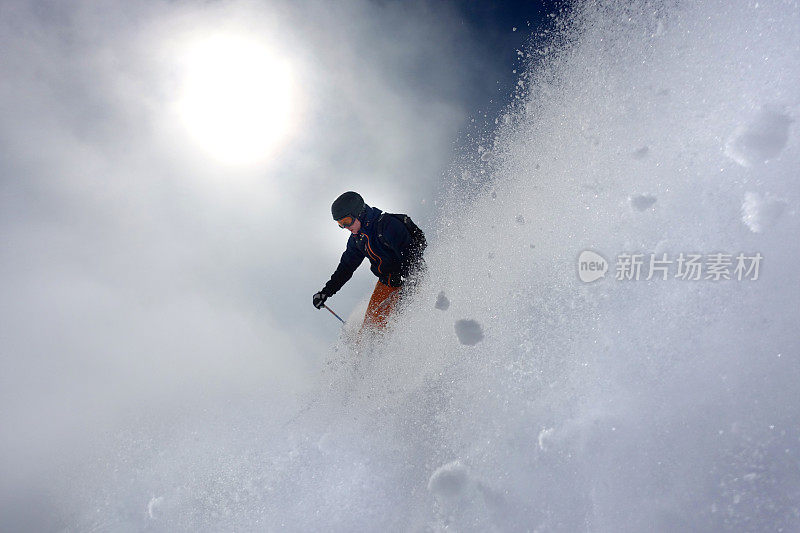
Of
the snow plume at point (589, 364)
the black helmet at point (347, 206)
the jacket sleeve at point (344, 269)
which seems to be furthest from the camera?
the jacket sleeve at point (344, 269)

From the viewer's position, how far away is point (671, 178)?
170 inches

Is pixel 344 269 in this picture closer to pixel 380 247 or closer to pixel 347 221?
pixel 380 247

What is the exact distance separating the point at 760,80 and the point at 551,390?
14.2ft

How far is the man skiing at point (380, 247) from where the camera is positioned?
4.23 metres

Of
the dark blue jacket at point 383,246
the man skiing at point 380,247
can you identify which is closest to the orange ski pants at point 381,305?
the man skiing at point 380,247

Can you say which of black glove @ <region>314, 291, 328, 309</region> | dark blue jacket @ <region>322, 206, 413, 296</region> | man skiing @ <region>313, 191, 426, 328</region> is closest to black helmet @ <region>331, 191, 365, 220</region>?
man skiing @ <region>313, 191, 426, 328</region>

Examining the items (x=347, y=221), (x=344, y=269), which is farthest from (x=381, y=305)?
(x=347, y=221)

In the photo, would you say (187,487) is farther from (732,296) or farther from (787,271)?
(787,271)

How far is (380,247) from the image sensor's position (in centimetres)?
441

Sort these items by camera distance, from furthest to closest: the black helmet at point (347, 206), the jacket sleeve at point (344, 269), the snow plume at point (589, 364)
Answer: the jacket sleeve at point (344, 269) → the black helmet at point (347, 206) → the snow plume at point (589, 364)

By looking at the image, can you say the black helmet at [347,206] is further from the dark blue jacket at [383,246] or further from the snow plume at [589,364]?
the snow plume at [589,364]

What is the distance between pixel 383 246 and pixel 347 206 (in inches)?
24.1

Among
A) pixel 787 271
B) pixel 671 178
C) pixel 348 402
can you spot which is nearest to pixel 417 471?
pixel 348 402

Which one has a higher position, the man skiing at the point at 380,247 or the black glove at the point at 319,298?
the man skiing at the point at 380,247
